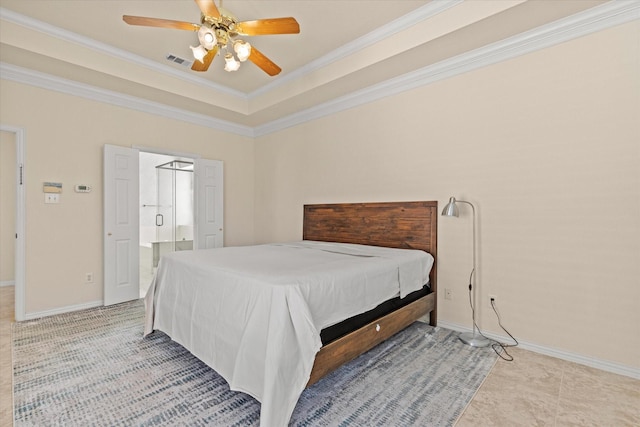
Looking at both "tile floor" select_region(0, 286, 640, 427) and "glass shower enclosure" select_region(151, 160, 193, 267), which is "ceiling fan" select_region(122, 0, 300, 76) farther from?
"glass shower enclosure" select_region(151, 160, 193, 267)

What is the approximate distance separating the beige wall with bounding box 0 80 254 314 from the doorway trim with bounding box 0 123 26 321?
1.5 inches

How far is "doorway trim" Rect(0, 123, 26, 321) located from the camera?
3168 mm

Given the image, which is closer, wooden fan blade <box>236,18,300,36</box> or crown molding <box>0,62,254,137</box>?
wooden fan blade <box>236,18,300,36</box>

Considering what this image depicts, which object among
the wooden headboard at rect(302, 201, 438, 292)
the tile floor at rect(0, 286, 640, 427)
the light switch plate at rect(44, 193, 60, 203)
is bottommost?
the tile floor at rect(0, 286, 640, 427)

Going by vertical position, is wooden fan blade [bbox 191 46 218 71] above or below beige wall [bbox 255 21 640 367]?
above

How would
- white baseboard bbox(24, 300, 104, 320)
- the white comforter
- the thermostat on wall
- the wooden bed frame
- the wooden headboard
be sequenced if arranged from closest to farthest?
the white comforter
the wooden bed frame
the wooden headboard
white baseboard bbox(24, 300, 104, 320)
the thermostat on wall

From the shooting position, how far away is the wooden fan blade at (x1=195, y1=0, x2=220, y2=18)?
1.99 m

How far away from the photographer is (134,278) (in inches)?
155

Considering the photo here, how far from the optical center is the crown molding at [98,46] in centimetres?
271

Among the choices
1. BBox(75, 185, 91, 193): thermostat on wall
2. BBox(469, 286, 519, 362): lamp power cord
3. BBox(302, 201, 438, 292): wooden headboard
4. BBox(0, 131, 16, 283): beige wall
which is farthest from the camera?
BBox(0, 131, 16, 283): beige wall

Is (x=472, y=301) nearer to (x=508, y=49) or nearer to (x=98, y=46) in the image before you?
(x=508, y=49)

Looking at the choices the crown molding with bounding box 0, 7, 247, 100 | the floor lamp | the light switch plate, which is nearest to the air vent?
the crown molding with bounding box 0, 7, 247, 100

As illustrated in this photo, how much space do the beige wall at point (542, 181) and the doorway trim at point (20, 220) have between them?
156 inches

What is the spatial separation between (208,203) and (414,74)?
347cm
